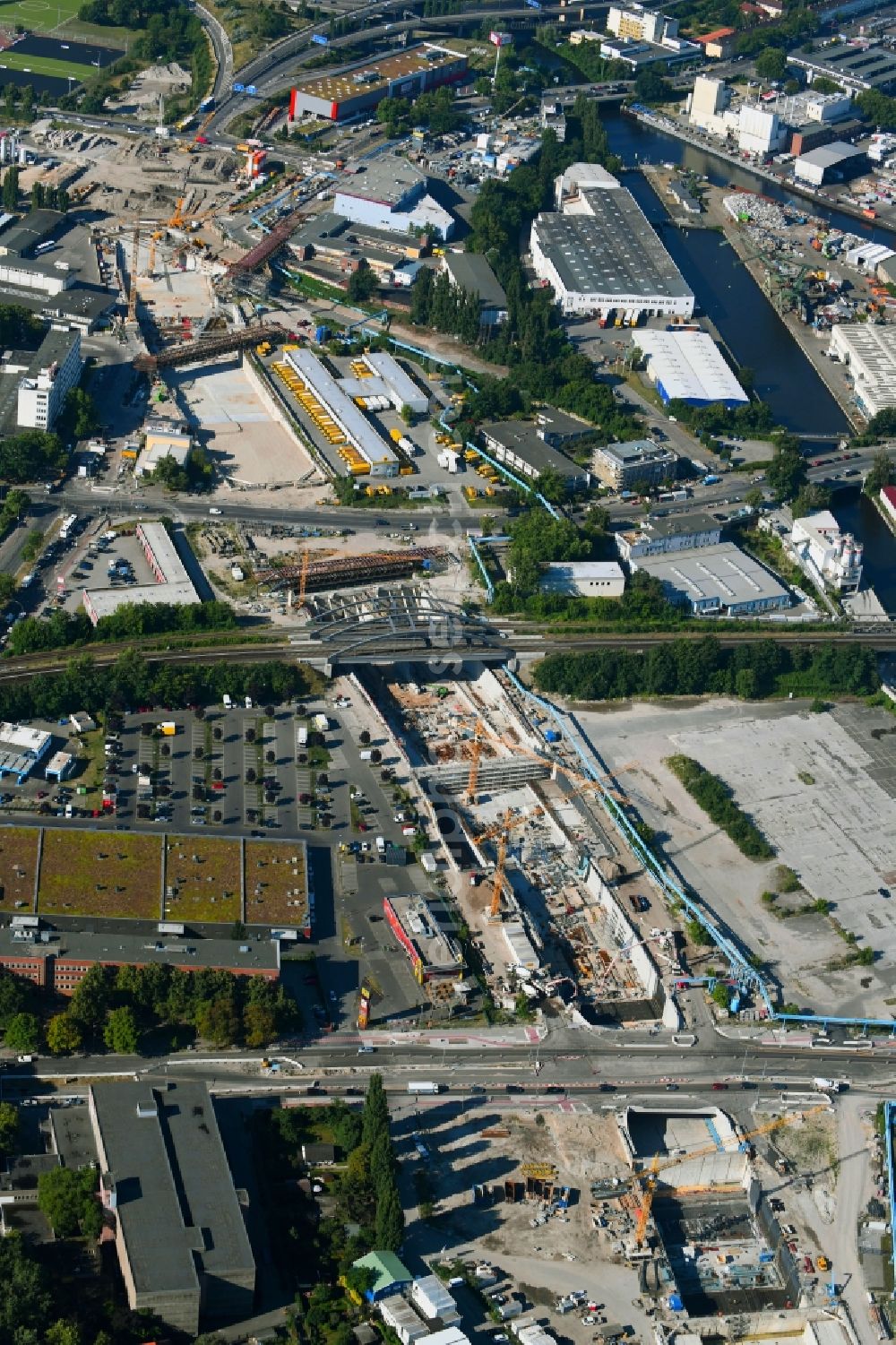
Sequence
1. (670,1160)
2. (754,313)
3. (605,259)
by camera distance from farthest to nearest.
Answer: (754,313), (605,259), (670,1160)

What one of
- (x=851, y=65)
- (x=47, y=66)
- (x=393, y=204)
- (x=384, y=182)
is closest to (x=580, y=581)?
(x=393, y=204)

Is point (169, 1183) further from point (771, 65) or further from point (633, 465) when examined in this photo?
point (771, 65)

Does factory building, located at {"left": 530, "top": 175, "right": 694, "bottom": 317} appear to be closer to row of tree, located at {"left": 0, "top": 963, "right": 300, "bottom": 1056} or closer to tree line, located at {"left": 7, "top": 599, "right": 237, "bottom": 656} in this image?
tree line, located at {"left": 7, "top": 599, "right": 237, "bottom": 656}

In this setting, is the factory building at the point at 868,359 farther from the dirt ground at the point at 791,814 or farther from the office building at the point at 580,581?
the dirt ground at the point at 791,814

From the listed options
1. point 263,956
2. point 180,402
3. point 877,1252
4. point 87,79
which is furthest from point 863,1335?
point 87,79

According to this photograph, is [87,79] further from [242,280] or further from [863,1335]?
[863,1335]

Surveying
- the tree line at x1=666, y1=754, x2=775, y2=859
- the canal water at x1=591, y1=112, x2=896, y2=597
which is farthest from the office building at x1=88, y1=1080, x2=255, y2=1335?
the canal water at x1=591, y1=112, x2=896, y2=597
